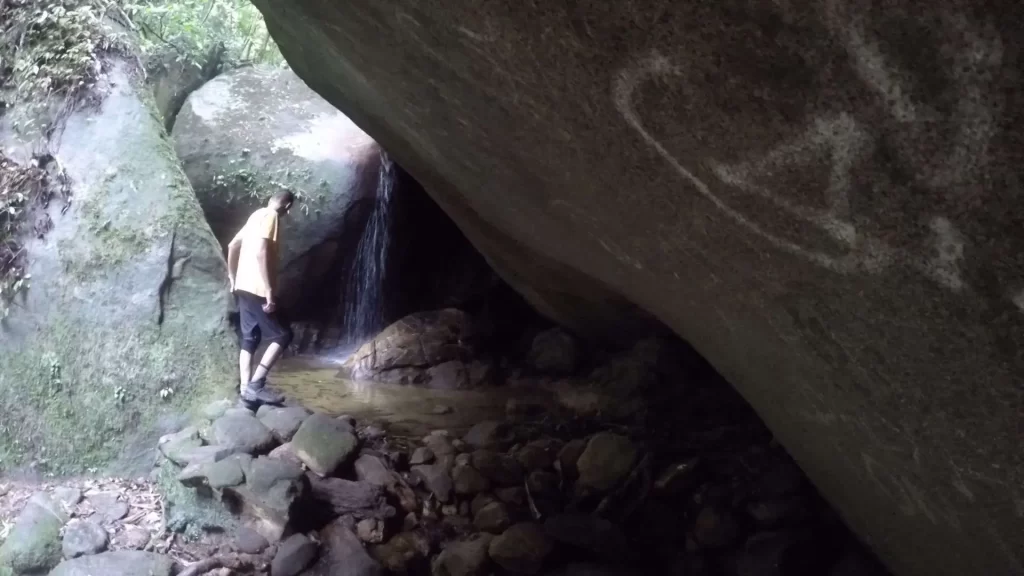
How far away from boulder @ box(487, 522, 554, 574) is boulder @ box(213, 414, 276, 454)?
4.60 ft

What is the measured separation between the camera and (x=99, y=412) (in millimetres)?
3842

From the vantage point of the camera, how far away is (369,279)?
28.8 feet

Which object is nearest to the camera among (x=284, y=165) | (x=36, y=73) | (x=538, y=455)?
(x=538, y=455)

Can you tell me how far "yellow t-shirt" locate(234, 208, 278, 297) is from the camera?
4.64 metres

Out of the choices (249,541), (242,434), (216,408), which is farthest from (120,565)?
(216,408)

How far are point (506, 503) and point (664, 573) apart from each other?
95 centimetres

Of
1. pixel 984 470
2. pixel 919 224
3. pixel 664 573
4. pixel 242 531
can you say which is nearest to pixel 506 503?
pixel 664 573

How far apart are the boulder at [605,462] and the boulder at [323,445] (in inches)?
53.5

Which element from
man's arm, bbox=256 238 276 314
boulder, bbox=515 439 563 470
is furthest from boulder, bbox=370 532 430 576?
man's arm, bbox=256 238 276 314

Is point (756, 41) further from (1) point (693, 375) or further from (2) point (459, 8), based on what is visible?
(1) point (693, 375)

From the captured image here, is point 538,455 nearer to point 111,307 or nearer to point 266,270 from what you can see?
point 266,270

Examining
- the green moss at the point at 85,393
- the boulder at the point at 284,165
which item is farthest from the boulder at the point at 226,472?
the boulder at the point at 284,165

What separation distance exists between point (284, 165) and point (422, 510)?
5.73 meters

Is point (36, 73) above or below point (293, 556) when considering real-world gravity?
above
